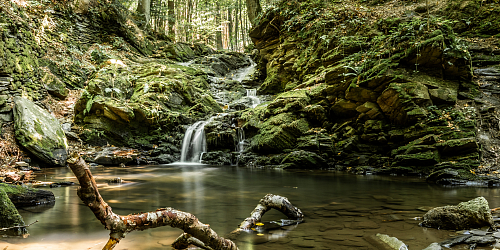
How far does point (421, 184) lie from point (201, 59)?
19.7m

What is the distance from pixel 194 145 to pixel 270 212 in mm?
9713

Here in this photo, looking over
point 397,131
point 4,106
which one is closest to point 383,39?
point 397,131

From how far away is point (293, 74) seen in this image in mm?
16266

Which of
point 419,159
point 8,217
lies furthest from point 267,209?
point 419,159

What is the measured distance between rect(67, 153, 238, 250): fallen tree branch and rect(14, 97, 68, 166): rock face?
1028 cm

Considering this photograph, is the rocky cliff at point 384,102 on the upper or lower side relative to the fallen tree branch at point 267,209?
upper

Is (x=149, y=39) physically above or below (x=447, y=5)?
above

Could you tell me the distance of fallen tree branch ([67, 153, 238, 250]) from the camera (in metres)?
1.57

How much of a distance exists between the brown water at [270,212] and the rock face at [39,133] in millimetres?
2114

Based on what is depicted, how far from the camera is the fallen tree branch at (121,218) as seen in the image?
1.57m

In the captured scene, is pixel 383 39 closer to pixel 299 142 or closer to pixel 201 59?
pixel 299 142

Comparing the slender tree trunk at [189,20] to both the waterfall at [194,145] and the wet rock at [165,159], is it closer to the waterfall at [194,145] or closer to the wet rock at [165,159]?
the waterfall at [194,145]

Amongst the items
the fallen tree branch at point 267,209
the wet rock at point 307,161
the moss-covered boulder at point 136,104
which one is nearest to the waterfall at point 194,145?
the moss-covered boulder at point 136,104

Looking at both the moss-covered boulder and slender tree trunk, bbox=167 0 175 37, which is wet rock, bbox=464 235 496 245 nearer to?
the moss-covered boulder
